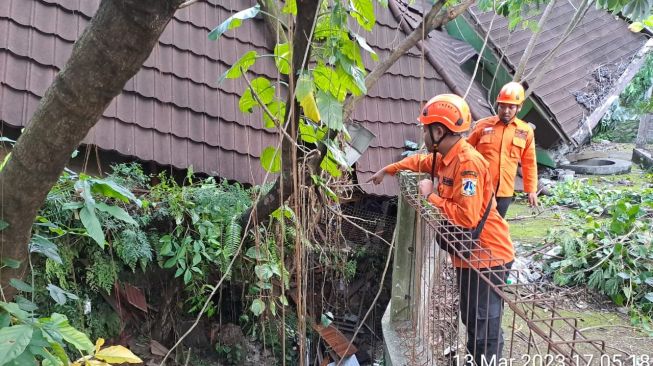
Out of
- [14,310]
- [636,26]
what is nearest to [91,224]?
[14,310]

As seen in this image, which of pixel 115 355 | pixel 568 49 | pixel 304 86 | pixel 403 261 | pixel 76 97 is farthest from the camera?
pixel 568 49

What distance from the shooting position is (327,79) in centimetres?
254

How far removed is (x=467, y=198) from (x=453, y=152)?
31 centimetres

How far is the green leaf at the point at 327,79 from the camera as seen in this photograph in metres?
2.53

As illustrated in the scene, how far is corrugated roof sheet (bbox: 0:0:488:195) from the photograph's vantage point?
4.11 meters

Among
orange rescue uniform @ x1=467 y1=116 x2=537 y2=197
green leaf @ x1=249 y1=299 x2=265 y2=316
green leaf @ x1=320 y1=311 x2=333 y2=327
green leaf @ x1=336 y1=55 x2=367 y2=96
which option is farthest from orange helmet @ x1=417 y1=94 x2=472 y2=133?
green leaf @ x1=320 y1=311 x2=333 y2=327

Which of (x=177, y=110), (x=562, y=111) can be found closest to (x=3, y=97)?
(x=177, y=110)

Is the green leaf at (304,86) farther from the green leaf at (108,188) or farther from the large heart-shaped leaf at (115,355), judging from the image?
the large heart-shaped leaf at (115,355)

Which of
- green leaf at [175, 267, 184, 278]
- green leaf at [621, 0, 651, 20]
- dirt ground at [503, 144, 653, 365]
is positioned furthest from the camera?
green leaf at [175, 267, 184, 278]

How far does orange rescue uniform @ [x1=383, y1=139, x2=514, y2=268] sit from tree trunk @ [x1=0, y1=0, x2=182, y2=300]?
5.24ft

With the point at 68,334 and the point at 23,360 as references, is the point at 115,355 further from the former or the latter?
the point at 23,360

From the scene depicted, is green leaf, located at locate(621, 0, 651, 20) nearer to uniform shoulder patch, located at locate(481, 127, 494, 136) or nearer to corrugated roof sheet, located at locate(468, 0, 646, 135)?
uniform shoulder patch, located at locate(481, 127, 494, 136)

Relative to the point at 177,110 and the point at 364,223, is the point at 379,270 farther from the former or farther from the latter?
the point at 177,110

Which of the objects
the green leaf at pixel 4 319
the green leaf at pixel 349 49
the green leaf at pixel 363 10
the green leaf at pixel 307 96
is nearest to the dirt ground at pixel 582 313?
the green leaf at pixel 307 96
